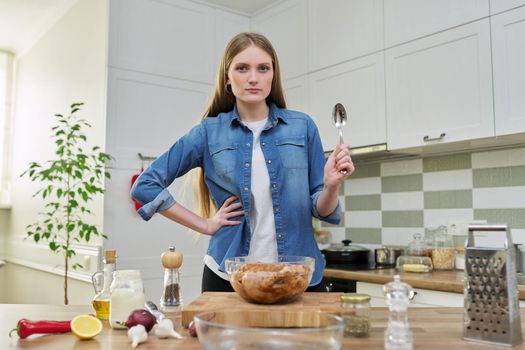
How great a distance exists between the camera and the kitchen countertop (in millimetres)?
2164

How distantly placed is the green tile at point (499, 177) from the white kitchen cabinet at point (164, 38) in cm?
194

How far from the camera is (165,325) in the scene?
0.99 metres

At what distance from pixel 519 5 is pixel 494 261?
1.70 meters

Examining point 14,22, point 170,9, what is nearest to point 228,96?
point 170,9

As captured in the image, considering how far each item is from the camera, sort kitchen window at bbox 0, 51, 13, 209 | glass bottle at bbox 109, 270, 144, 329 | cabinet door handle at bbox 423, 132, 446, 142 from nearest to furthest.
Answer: glass bottle at bbox 109, 270, 144, 329
cabinet door handle at bbox 423, 132, 446, 142
kitchen window at bbox 0, 51, 13, 209

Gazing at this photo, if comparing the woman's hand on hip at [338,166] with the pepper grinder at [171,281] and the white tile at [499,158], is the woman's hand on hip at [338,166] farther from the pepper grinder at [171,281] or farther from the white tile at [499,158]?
the white tile at [499,158]

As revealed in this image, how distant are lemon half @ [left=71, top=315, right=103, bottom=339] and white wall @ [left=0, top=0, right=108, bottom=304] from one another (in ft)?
7.04

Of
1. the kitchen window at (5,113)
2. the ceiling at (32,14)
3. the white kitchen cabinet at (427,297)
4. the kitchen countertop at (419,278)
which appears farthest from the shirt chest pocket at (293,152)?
the kitchen window at (5,113)

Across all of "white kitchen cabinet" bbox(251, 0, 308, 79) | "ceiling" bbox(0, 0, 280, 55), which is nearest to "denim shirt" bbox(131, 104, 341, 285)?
"white kitchen cabinet" bbox(251, 0, 308, 79)

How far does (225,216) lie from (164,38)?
2.24 meters

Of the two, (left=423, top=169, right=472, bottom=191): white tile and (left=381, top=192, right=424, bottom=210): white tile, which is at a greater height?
(left=423, top=169, right=472, bottom=191): white tile

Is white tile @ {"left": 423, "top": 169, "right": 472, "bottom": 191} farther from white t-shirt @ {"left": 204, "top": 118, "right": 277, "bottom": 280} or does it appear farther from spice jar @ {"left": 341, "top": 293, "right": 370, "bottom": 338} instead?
spice jar @ {"left": 341, "top": 293, "right": 370, "bottom": 338}

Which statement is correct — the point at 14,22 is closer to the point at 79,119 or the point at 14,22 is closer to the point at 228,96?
the point at 79,119

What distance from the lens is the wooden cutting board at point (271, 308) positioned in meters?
0.94
